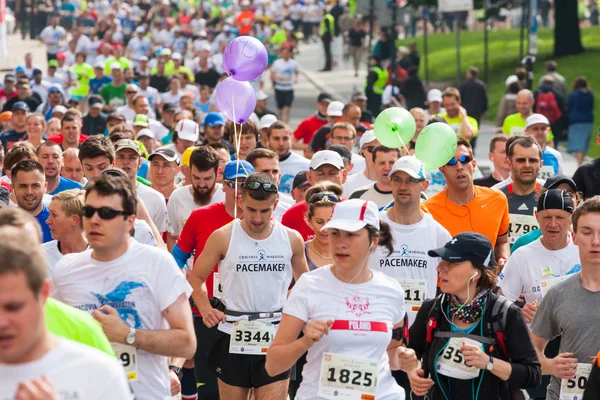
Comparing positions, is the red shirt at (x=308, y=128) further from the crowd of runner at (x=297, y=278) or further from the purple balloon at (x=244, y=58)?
the purple balloon at (x=244, y=58)

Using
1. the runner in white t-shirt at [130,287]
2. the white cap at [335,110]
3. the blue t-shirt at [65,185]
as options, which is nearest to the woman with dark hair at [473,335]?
the runner in white t-shirt at [130,287]

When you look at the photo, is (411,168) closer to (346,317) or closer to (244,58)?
(346,317)

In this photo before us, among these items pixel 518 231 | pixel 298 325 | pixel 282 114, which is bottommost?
pixel 282 114

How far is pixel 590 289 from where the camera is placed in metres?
6.64

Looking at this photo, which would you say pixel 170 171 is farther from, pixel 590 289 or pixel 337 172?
pixel 590 289

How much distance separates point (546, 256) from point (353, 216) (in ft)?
8.33

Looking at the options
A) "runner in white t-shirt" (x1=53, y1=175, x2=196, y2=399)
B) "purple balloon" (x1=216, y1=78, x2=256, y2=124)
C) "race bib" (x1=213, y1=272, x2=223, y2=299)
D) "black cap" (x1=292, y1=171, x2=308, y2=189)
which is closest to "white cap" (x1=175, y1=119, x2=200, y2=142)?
"purple balloon" (x1=216, y1=78, x2=256, y2=124)

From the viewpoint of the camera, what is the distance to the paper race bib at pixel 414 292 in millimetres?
7984

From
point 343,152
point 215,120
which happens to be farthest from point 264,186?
point 215,120

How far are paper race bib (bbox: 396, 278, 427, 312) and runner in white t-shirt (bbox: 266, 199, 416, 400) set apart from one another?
1899mm

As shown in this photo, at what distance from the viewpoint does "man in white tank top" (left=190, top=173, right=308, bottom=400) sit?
26.0 ft

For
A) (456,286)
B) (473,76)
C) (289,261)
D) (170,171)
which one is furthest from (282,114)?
(456,286)

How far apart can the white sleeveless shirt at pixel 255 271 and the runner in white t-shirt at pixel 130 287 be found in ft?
6.84

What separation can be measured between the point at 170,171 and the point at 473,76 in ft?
50.5
